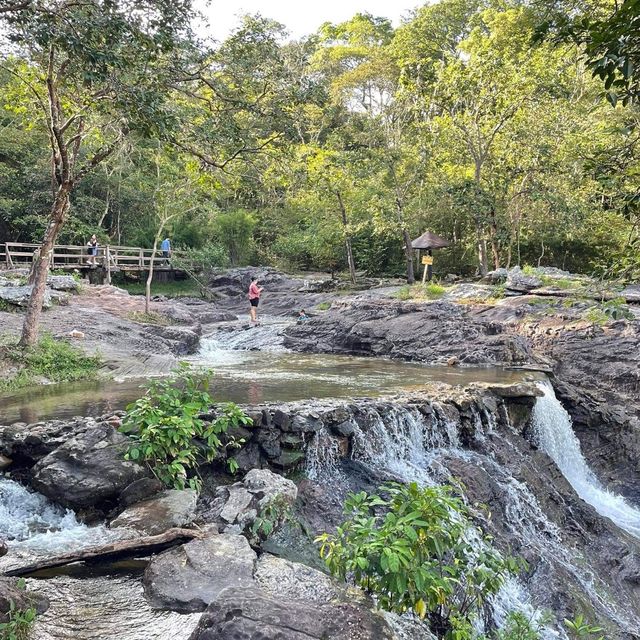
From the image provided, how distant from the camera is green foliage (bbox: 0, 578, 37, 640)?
10.7 feet

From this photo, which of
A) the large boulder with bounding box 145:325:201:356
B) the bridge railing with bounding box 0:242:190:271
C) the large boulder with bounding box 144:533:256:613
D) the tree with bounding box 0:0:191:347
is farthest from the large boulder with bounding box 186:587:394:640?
the bridge railing with bounding box 0:242:190:271

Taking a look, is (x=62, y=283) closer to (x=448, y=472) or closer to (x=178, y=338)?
(x=178, y=338)

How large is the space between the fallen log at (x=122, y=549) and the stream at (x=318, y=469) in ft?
0.36

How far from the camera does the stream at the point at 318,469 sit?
4.02 meters

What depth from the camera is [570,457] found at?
10266 millimetres

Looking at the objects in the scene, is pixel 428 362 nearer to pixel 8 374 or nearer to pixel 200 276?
pixel 8 374

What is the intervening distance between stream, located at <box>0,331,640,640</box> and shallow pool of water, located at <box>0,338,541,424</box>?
0.02 metres

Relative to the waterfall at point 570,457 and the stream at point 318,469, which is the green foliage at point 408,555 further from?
the waterfall at point 570,457

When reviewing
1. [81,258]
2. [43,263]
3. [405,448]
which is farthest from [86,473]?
[81,258]

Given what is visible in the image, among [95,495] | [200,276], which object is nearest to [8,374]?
[95,495]

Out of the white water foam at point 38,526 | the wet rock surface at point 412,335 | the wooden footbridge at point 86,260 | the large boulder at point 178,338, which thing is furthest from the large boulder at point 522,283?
the white water foam at point 38,526

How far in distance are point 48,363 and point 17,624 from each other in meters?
8.88

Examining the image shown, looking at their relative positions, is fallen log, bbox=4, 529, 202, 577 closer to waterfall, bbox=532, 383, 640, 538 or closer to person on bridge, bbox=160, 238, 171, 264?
waterfall, bbox=532, 383, 640, 538

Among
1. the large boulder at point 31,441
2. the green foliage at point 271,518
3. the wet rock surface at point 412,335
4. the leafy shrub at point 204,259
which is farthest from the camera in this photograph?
the leafy shrub at point 204,259
